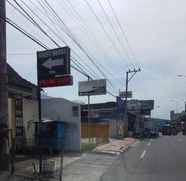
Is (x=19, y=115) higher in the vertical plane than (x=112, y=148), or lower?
higher

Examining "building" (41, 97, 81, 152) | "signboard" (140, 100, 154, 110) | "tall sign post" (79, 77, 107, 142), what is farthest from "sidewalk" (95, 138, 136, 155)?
"signboard" (140, 100, 154, 110)

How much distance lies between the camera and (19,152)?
2238cm

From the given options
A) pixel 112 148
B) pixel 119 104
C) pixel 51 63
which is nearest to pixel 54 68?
pixel 51 63

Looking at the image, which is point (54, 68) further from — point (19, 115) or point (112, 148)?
point (112, 148)

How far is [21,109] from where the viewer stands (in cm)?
2155

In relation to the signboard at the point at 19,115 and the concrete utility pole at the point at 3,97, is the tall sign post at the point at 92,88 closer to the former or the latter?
the signboard at the point at 19,115

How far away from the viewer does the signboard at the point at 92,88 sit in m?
45.8

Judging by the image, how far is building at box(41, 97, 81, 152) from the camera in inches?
1040

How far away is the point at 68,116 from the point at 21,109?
5.60 m

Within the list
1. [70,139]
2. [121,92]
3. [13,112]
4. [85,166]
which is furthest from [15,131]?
[121,92]

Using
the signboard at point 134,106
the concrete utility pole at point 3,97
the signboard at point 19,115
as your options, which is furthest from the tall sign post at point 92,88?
the signboard at point 134,106

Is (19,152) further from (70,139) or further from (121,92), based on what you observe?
(121,92)

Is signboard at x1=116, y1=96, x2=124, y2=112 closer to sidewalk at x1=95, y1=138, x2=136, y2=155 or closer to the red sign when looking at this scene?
sidewalk at x1=95, y1=138, x2=136, y2=155

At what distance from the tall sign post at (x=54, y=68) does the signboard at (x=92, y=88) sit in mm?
28536
